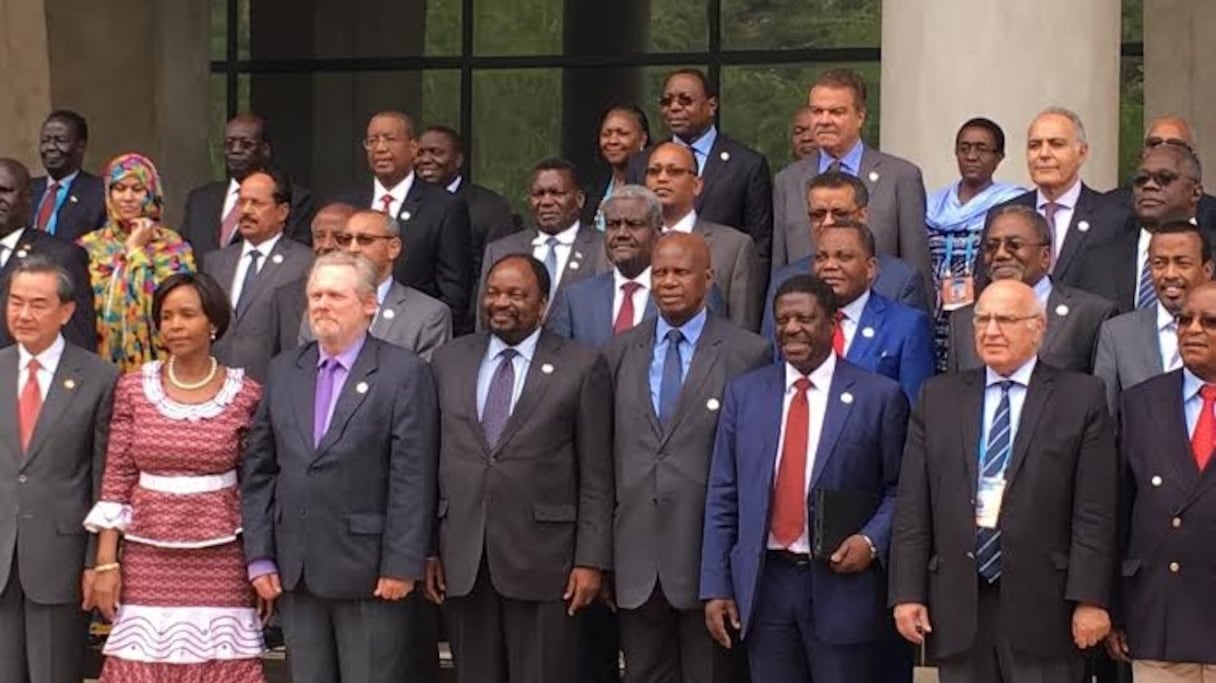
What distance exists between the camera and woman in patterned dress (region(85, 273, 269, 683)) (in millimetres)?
12023

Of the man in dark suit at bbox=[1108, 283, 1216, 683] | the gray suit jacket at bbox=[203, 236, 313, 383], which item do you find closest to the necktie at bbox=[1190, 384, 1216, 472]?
the man in dark suit at bbox=[1108, 283, 1216, 683]

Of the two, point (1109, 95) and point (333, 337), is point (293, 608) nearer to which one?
point (333, 337)

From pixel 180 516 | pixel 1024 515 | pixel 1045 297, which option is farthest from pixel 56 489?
pixel 1045 297

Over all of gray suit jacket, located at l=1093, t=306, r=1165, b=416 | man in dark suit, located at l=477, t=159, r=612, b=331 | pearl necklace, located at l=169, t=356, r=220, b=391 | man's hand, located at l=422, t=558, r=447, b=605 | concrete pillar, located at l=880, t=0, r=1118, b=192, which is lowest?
man's hand, located at l=422, t=558, r=447, b=605

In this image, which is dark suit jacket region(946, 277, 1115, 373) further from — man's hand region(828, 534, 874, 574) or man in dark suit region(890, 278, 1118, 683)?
man's hand region(828, 534, 874, 574)

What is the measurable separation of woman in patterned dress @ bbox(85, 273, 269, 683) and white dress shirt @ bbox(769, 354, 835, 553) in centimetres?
220

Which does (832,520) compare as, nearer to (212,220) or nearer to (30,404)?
(30,404)

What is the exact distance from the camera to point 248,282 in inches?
539

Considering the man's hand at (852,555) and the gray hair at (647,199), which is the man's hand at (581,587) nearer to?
the man's hand at (852,555)

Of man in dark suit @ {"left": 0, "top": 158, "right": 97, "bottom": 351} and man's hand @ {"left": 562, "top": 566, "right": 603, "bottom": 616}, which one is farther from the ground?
man in dark suit @ {"left": 0, "top": 158, "right": 97, "bottom": 351}

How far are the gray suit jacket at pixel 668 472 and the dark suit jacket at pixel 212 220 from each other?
9.73ft

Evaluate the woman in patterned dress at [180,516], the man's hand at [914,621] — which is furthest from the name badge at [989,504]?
the woman in patterned dress at [180,516]

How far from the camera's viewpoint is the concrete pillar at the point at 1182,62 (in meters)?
18.8

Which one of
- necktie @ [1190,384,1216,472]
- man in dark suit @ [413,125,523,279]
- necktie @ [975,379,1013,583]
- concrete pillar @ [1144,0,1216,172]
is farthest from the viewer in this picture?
concrete pillar @ [1144,0,1216,172]
